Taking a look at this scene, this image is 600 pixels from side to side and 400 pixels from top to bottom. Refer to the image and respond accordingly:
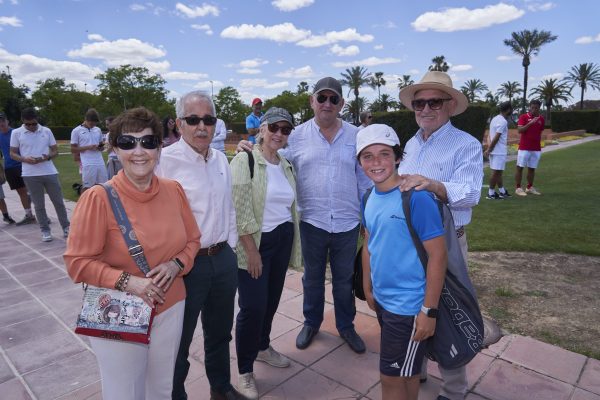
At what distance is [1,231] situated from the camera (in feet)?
25.5

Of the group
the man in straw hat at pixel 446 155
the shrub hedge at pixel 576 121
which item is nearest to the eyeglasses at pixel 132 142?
the man in straw hat at pixel 446 155

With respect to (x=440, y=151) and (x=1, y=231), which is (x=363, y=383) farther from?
(x=1, y=231)

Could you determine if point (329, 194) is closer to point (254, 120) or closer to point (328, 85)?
point (328, 85)

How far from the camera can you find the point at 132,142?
1.87 meters

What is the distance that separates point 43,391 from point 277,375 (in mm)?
1758

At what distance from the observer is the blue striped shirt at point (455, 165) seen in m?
2.31

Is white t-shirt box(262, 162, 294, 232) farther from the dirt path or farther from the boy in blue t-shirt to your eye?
the dirt path

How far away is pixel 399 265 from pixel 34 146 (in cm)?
704

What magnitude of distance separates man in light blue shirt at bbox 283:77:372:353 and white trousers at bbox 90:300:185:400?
149 centimetres

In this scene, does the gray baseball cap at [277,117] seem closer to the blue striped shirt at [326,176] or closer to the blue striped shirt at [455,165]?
the blue striped shirt at [326,176]

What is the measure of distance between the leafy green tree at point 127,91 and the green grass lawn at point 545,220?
192ft

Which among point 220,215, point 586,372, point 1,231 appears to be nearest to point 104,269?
point 220,215

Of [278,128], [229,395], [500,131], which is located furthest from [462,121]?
[229,395]

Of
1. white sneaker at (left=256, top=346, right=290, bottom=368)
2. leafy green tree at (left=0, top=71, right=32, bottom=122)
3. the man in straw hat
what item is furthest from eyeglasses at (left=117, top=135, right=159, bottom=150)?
leafy green tree at (left=0, top=71, right=32, bottom=122)
